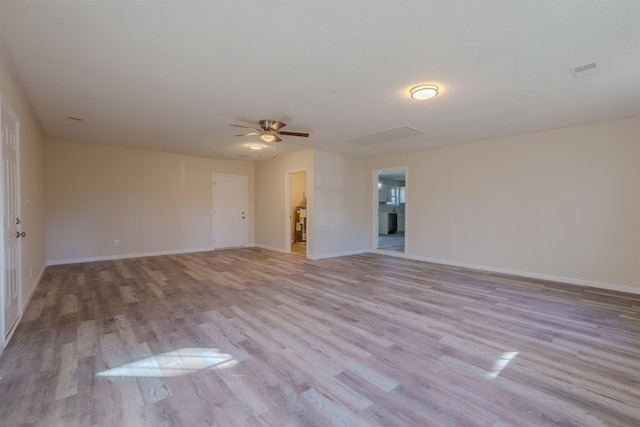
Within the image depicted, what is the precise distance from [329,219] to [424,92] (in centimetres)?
386

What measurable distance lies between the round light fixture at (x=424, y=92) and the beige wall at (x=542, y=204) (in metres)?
2.83

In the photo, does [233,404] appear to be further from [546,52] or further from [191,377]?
[546,52]

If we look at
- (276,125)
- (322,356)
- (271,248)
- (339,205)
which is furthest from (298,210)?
(322,356)

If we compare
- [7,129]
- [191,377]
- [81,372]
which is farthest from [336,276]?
[7,129]

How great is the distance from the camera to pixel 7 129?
8.80 ft

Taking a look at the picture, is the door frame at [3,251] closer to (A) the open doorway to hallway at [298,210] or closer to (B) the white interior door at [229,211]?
(B) the white interior door at [229,211]

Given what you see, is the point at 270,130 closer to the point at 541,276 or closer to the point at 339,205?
the point at 339,205

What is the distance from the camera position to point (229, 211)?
7.83 meters

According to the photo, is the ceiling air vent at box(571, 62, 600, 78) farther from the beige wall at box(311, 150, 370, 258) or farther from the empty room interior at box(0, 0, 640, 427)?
the beige wall at box(311, 150, 370, 258)

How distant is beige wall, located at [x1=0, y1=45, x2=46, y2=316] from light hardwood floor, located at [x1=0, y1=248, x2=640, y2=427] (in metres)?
0.36

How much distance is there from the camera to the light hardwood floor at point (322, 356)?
5.35ft

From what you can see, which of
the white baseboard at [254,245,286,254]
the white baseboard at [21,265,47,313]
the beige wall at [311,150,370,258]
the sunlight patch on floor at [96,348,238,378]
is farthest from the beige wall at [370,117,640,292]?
the white baseboard at [21,265,47,313]

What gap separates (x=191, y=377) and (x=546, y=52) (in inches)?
148

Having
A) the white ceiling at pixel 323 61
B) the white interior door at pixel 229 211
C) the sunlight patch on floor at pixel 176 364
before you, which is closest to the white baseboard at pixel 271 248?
the white interior door at pixel 229 211
